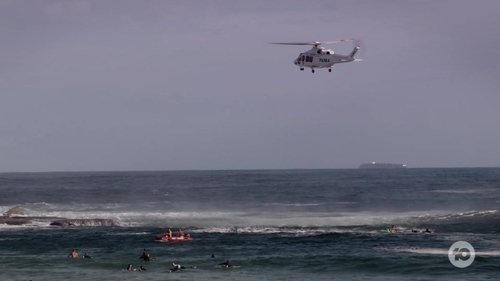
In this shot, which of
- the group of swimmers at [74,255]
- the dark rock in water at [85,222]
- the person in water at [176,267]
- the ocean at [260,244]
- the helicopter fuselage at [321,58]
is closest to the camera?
the ocean at [260,244]

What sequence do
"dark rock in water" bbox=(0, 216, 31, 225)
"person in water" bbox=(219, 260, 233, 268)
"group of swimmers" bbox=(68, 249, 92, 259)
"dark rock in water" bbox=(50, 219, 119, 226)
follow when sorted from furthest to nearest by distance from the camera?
"dark rock in water" bbox=(0, 216, 31, 225) < "dark rock in water" bbox=(50, 219, 119, 226) < "group of swimmers" bbox=(68, 249, 92, 259) < "person in water" bbox=(219, 260, 233, 268)

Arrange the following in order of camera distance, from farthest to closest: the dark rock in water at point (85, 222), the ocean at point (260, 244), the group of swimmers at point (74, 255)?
the dark rock in water at point (85, 222) → the group of swimmers at point (74, 255) → the ocean at point (260, 244)

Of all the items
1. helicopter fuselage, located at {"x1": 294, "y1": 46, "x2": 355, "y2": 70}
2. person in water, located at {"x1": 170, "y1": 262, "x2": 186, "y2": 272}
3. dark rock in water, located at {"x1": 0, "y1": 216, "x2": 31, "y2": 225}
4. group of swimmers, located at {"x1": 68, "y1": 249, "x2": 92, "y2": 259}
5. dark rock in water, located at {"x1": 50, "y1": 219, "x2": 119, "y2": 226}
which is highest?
helicopter fuselage, located at {"x1": 294, "y1": 46, "x2": 355, "y2": 70}

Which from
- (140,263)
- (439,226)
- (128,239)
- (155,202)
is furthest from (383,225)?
(155,202)

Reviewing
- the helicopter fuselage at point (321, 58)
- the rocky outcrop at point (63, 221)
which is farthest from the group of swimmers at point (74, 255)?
the rocky outcrop at point (63, 221)

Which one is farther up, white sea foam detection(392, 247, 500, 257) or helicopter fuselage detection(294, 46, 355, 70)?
helicopter fuselage detection(294, 46, 355, 70)

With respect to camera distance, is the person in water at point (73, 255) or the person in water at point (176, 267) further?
the person in water at point (73, 255)

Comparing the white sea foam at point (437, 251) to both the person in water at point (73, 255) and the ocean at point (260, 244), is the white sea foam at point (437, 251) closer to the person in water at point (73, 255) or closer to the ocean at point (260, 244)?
the ocean at point (260, 244)

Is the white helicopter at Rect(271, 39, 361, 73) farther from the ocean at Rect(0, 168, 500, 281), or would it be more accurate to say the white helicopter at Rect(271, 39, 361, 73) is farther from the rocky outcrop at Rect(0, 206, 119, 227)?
the rocky outcrop at Rect(0, 206, 119, 227)

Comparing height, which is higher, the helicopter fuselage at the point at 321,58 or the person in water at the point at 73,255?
the helicopter fuselage at the point at 321,58

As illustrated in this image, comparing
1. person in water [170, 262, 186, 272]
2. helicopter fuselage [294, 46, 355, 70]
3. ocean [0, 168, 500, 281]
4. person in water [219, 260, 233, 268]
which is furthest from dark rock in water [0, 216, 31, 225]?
helicopter fuselage [294, 46, 355, 70]

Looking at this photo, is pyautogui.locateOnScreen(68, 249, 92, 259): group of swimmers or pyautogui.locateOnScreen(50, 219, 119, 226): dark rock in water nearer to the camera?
pyautogui.locateOnScreen(68, 249, 92, 259): group of swimmers
